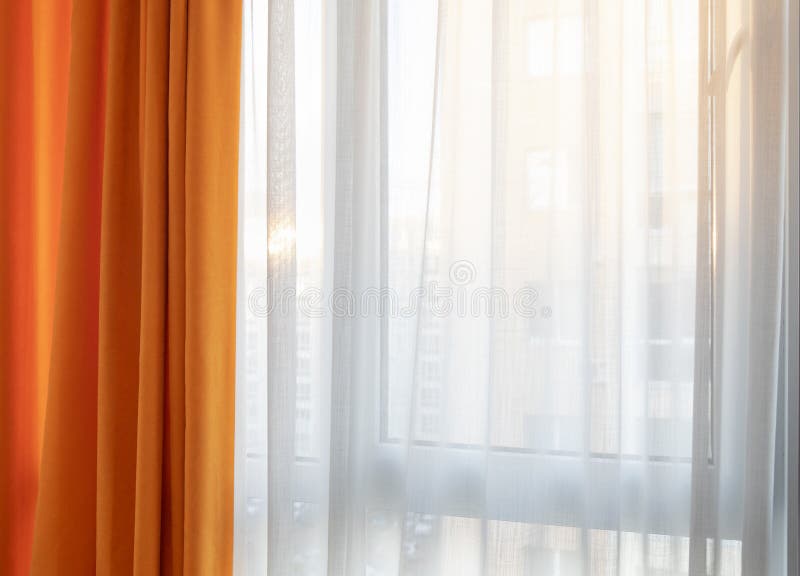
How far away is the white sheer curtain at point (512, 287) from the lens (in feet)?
3.88

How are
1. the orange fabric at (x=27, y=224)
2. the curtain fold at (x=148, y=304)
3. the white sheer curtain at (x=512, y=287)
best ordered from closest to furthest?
the white sheer curtain at (x=512, y=287) → the curtain fold at (x=148, y=304) → the orange fabric at (x=27, y=224)

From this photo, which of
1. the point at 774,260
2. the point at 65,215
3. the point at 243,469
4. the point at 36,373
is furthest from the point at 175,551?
the point at 774,260

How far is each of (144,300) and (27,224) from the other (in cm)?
48

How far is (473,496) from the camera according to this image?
131cm

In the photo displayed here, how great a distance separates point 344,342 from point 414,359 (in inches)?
6.3

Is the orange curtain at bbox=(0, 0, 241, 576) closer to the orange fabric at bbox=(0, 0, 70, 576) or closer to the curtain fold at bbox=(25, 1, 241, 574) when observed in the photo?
the curtain fold at bbox=(25, 1, 241, 574)

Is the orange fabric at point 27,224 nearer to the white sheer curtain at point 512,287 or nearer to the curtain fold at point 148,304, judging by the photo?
the curtain fold at point 148,304

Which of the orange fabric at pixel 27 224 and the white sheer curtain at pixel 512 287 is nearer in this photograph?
the white sheer curtain at pixel 512 287

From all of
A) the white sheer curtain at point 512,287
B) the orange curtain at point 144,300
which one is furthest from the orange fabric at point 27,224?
the white sheer curtain at point 512,287

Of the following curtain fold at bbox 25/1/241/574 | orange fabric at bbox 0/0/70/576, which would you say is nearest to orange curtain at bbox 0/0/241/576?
curtain fold at bbox 25/1/241/574

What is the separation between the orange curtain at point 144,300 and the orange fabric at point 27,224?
Answer: 17cm

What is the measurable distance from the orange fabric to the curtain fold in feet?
0.59

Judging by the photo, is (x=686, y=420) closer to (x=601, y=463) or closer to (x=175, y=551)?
(x=601, y=463)

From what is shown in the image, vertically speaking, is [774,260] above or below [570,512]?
above
